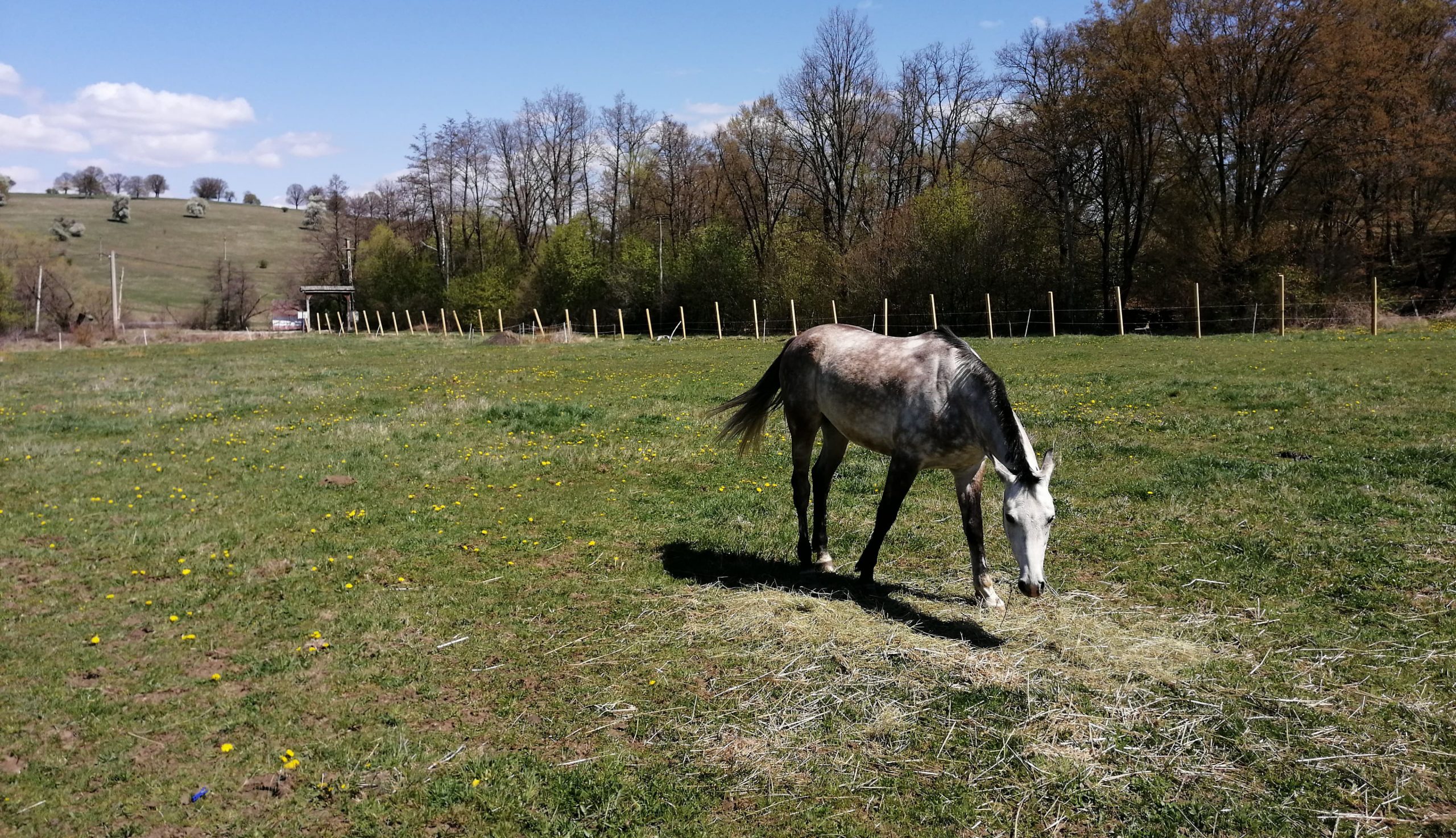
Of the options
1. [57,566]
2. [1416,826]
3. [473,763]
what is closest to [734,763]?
[473,763]

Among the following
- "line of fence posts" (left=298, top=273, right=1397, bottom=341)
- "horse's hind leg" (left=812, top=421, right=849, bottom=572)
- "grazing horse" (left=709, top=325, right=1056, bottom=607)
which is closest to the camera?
"grazing horse" (left=709, top=325, right=1056, bottom=607)

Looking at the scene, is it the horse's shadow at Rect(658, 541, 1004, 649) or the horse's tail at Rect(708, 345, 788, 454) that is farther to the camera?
the horse's tail at Rect(708, 345, 788, 454)

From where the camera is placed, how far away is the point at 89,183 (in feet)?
504

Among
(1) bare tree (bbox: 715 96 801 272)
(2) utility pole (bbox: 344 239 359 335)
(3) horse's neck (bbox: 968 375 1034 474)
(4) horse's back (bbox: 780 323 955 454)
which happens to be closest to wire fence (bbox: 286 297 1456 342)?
(1) bare tree (bbox: 715 96 801 272)

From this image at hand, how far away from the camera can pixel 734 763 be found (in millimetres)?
4398

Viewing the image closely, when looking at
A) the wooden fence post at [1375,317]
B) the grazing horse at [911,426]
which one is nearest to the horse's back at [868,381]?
the grazing horse at [911,426]

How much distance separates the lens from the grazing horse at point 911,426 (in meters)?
5.66

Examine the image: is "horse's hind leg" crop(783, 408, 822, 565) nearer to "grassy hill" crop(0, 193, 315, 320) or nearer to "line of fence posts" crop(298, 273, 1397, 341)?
"line of fence posts" crop(298, 273, 1397, 341)

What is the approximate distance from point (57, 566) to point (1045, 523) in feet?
27.8

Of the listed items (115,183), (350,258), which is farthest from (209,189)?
(350,258)

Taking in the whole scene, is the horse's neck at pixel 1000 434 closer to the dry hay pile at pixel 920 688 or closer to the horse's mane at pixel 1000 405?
the horse's mane at pixel 1000 405

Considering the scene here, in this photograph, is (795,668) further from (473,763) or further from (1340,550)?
(1340,550)

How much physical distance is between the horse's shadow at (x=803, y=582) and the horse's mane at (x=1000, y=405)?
114 centimetres

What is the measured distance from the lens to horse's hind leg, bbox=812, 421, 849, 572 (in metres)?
7.43
